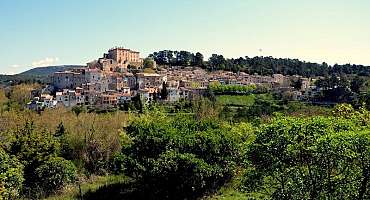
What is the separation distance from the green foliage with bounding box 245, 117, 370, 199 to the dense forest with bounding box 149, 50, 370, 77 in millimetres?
74987

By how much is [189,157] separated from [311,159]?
7.54 metres

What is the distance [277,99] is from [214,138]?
124 feet

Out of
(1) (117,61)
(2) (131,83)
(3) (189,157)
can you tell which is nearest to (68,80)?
(2) (131,83)

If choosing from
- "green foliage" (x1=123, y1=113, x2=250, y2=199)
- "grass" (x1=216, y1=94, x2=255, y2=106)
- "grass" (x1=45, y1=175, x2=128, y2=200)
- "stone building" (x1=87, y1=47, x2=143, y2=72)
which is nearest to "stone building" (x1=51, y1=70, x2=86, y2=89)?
"stone building" (x1=87, y1=47, x2=143, y2=72)

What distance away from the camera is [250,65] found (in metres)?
92.3

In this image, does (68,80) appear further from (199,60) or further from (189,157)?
(189,157)

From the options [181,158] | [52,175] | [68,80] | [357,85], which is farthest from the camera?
[68,80]

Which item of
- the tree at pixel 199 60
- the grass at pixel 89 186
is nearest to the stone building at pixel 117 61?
the tree at pixel 199 60

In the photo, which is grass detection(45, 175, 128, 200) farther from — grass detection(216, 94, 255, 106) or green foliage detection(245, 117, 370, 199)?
grass detection(216, 94, 255, 106)

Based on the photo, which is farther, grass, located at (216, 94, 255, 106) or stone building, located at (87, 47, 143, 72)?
stone building, located at (87, 47, 143, 72)

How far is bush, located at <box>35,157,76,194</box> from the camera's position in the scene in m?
19.0

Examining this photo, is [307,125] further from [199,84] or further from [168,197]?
[199,84]

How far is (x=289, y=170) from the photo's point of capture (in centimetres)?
1007

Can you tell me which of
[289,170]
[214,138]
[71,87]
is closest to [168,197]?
[214,138]
